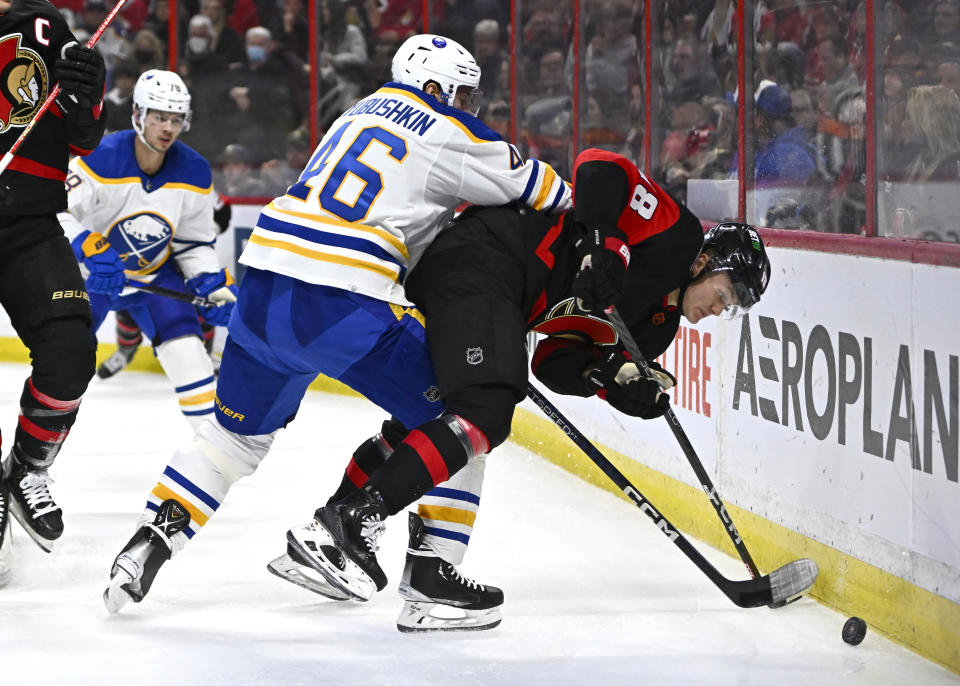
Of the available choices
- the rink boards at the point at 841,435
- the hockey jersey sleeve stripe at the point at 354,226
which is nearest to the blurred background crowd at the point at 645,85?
the rink boards at the point at 841,435

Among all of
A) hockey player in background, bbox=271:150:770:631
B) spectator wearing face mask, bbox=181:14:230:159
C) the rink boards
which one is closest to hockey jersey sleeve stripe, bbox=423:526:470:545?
hockey player in background, bbox=271:150:770:631

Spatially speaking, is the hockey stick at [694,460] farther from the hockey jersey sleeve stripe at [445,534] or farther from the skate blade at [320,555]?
the skate blade at [320,555]

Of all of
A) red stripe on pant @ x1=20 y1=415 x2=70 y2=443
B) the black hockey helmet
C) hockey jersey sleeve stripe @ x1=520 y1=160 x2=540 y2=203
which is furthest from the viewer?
red stripe on pant @ x1=20 y1=415 x2=70 y2=443

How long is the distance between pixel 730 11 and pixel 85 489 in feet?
7.59

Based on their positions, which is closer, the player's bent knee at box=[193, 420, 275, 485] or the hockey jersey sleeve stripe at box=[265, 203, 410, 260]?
the hockey jersey sleeve stripe at box=[265, 203, 410, 260]

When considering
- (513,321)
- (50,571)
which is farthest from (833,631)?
(50,571)

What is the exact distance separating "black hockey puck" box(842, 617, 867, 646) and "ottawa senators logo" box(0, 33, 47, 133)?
1986 millimetres

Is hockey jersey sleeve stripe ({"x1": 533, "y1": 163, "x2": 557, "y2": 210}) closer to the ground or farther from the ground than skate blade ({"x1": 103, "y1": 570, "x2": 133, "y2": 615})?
farther from the ground

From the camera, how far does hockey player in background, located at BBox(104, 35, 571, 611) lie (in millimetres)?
2393

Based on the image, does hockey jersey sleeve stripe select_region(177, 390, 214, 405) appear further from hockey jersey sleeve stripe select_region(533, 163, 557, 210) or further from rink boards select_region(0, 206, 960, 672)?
hockey jersey sleeve stripe select_region(533, 163, 557, 210)

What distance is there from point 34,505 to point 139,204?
1386mm

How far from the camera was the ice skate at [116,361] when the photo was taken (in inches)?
241

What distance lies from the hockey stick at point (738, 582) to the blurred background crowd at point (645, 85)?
2.41 ft

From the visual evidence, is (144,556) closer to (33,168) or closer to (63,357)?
(63,357)
